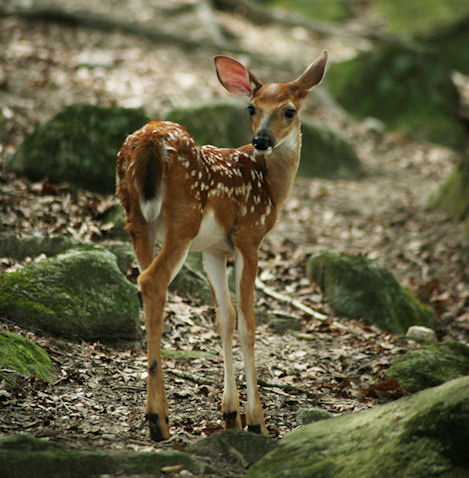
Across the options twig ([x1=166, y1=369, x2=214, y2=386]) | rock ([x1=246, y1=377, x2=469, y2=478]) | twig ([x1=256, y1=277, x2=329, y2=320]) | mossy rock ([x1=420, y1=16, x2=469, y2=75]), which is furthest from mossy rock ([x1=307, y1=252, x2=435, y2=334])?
mossy rock ([x1=420, y1=16, x2=469, y2=75])

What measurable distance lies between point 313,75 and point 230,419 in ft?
8.39

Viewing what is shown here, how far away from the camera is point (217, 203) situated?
4.36 meters

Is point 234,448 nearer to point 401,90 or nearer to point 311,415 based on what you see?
point 311,415

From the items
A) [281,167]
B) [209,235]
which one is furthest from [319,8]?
[209,235]

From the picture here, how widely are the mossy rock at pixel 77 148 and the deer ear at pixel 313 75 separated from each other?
3.88m

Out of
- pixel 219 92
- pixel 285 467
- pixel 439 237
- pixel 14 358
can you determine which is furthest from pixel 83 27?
pixel 285 467

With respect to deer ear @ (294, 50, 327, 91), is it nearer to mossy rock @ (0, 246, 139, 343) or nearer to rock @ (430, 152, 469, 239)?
mossy rock @ (0, 246, 139, 343)

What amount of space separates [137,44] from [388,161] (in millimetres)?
5827

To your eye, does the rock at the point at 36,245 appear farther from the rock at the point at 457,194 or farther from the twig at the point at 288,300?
the rock at the point at 457,194

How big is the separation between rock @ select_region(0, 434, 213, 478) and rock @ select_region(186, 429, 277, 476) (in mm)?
233

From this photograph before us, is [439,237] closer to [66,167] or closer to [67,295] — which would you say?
[66,167]

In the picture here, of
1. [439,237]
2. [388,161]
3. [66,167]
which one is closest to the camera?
[66,167]

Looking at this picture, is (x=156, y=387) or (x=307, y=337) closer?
(x=156, y=387)

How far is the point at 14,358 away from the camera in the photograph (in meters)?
4.53
